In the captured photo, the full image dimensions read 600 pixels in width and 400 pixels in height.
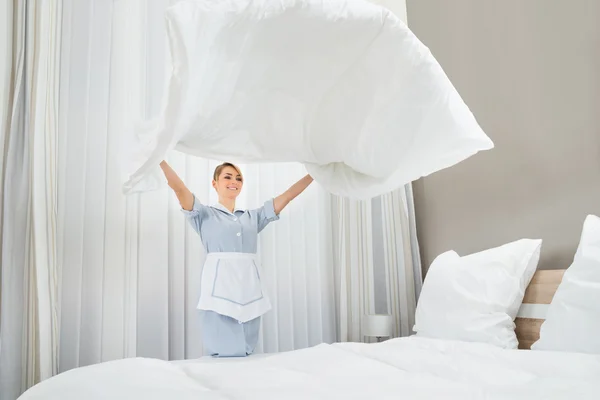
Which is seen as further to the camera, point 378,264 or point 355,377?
point 378,264

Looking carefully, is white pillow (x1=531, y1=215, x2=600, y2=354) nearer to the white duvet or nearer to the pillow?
the white duvet

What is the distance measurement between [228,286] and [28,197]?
957 mm

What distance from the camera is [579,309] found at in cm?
160

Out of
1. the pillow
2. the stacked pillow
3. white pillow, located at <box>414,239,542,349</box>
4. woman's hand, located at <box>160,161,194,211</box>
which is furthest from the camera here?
woman's hand, located at <box>160,161,194,211</box>

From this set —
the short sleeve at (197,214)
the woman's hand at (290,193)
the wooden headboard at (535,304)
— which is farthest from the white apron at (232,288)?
the wooden headboard at (535,304)

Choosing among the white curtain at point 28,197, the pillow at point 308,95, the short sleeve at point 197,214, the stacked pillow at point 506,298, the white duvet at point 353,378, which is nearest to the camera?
the white duvet at point 353,378

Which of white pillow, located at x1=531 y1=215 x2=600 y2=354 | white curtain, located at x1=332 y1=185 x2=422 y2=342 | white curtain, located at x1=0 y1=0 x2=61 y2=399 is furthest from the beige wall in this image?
white curtain, located at x1=0 y1=0 x2=61 y2=399

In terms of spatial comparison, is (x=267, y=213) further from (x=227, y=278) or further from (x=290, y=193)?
(x=227, y=278)

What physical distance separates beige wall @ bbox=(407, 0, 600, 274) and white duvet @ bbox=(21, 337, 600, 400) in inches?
35.9

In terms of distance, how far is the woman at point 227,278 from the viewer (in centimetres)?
229

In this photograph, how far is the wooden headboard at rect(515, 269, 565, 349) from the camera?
6.62ft

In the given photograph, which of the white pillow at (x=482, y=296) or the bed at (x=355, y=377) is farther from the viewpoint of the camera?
the white pillow at (x=482, y=296)

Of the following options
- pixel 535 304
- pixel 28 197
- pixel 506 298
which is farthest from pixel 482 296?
pixel 28 197

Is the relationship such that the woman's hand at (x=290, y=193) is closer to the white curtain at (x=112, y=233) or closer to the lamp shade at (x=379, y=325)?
the white curtain at (x=112, y=233)
